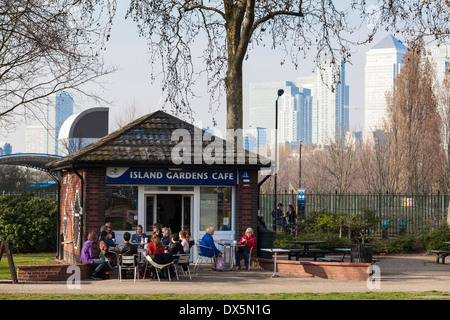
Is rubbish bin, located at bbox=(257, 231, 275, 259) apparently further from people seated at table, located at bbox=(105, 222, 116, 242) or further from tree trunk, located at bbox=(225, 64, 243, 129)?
tree trunk, located at bbox=(225, 64, 243, 129)

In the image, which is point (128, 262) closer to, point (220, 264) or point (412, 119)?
point (220, 264)

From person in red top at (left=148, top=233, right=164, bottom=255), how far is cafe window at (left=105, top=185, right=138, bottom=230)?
3.61 m

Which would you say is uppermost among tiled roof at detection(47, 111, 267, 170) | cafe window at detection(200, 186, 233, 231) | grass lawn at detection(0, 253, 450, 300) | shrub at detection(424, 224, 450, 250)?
tiled roof at detection(47, 111, 267, 170)

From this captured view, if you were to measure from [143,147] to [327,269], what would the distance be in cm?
650

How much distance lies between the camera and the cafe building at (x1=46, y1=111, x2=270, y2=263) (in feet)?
69.2

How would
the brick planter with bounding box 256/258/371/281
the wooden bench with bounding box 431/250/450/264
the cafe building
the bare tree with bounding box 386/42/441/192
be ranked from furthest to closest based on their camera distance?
the bare tree with bounding box 386/42/441/192
the wooden bench with bounding box 431/250/450/264
the cafe building
the brick planter with bounding box 256/258/371/281

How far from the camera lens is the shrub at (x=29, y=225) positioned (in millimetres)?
27844

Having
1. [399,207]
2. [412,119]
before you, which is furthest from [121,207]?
[412,119]

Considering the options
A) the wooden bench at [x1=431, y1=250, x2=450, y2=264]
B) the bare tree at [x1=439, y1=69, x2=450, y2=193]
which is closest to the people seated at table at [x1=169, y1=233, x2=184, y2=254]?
the wooden bench at [x1=431, y1=250, x2=450, y2=264]

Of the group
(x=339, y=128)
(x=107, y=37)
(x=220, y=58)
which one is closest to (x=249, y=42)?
(x=220, y=58)

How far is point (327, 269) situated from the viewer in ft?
62.1

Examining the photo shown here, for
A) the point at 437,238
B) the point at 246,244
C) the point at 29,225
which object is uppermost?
the point at 29,225

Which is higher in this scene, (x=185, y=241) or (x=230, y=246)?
(x=185, y=241)
